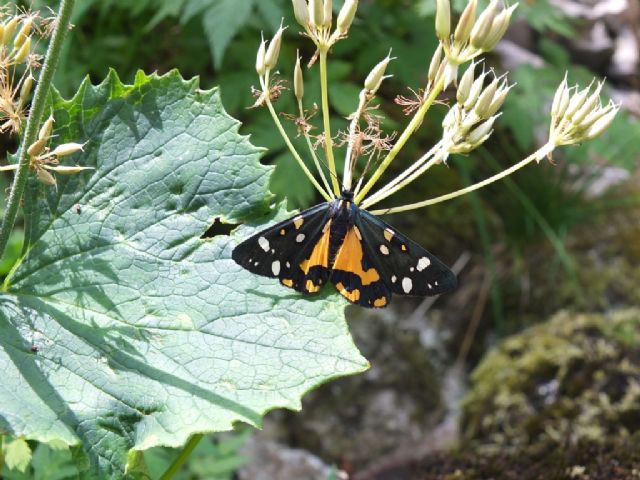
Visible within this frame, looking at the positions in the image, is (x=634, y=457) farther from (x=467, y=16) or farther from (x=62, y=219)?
(x=62, y=219)

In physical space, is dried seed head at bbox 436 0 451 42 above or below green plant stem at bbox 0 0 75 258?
above

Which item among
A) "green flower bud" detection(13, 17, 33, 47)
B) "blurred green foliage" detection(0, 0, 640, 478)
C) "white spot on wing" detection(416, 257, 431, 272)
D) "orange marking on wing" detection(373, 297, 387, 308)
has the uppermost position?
"blurred green foliage" detection(0, 0, 640, 478)

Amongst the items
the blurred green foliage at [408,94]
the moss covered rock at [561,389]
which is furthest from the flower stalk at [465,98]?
the blurred green foliage at [408,94]

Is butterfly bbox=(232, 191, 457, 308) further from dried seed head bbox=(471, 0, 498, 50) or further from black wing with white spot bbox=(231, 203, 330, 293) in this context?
dried seed head bbox=(471, 0, 498, 50)

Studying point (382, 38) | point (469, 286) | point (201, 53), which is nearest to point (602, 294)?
point (469, 286)

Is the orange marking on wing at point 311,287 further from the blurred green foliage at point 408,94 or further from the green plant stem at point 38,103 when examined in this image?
the blurred green foliage at point 408,94

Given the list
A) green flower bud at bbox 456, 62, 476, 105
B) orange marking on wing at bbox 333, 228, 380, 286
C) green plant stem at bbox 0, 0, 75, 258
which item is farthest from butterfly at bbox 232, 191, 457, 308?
green plant stem at bbox 0, 0, 75, 258

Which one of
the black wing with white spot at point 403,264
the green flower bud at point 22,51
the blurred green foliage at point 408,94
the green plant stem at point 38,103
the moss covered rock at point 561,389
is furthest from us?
the blurred green foliage at point 408,94
